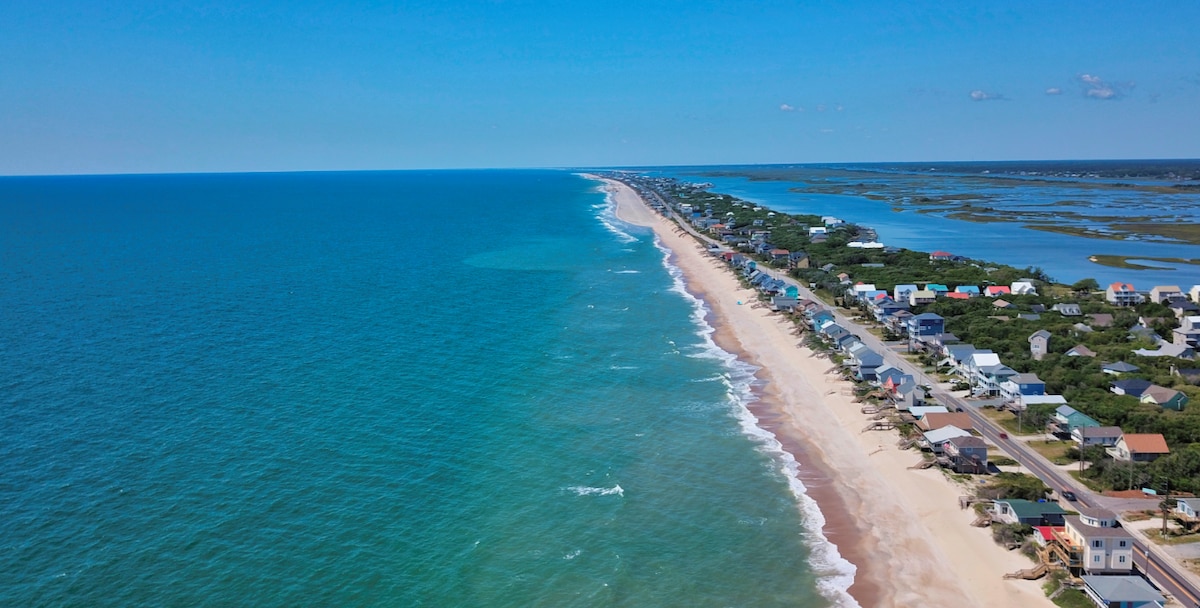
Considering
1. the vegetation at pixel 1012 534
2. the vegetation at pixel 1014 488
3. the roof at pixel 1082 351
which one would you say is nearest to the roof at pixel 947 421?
the vegetation at pixel 1014 488

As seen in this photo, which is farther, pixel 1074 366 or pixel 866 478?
pixel 1074 366

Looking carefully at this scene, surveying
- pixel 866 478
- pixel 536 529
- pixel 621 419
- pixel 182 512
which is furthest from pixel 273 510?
pixel 866 478

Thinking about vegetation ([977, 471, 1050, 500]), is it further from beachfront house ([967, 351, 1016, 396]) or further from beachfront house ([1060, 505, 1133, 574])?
beachfront house ([967, 351, 1016, 396])

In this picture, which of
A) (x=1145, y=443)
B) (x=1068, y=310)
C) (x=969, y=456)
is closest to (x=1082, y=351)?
(x=1068, y=310)

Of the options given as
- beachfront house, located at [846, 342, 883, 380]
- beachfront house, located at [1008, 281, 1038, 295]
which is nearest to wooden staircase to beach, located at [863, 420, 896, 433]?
beachfront house, located at [846, 342, 883, 380]

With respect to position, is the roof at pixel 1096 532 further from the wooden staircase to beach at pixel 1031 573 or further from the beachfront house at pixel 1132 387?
the beachfront house at pixel 1132 387

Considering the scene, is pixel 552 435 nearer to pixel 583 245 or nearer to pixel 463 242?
pixel 583 245
